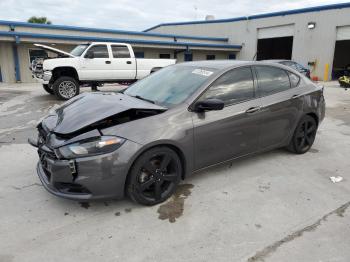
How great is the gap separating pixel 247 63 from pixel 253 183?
165 cm

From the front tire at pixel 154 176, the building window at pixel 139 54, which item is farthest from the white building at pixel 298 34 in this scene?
the front tire at pixel 154 176

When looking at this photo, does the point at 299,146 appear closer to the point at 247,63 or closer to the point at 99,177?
the point at 247,63

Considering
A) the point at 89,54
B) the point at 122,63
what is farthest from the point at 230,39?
the point at 89,54

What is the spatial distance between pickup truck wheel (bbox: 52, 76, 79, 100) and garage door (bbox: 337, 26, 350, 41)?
18522mm

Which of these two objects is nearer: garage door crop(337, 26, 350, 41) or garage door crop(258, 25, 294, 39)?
garage door crop(337, 26, 350, 41)

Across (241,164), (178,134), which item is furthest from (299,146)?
(178,134)

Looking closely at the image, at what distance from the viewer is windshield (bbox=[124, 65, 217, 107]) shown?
12.2ft

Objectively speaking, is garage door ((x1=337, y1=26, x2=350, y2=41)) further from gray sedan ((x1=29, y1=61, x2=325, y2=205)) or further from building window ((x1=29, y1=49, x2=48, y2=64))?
building window ((x1=29, y1=49, x2=48, y2=64))

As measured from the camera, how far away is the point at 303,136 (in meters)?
5.01

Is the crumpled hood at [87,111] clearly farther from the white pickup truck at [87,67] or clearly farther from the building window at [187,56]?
the building window at [187,56]

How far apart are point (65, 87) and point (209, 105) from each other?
331 inches

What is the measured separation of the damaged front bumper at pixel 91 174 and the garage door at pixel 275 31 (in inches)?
955

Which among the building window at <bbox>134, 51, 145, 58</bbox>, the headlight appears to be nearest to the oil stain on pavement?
the headlight

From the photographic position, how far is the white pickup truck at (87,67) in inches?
412
